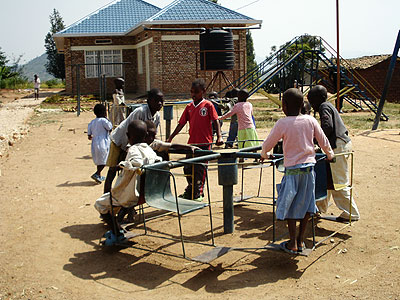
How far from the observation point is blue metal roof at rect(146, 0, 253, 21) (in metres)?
26.3

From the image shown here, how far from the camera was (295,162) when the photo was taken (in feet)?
15.0

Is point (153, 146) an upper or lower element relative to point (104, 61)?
lower

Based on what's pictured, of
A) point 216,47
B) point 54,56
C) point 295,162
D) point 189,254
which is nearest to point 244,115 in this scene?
point 189,254

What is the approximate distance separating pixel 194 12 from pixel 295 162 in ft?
78.3

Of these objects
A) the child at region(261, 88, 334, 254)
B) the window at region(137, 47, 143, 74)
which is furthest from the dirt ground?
the window at region(137, 47, 143, 74)

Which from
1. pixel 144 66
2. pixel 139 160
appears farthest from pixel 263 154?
pixel 144 66

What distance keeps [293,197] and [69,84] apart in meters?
29.3

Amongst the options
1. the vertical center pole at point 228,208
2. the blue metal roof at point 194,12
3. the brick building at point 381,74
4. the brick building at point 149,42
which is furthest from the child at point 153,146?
the brick building at point 381,74

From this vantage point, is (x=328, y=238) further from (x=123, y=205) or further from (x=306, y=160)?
(x=123, y=205)

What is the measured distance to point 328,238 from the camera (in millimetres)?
5480

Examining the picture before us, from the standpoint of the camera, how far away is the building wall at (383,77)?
1296 inches

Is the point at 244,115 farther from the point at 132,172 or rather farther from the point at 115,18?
the point at 115,18

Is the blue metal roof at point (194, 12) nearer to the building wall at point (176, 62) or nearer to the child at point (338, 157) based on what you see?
the building wall at point (176, 62)

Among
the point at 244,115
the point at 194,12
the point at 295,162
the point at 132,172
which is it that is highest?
the point at 194,12
